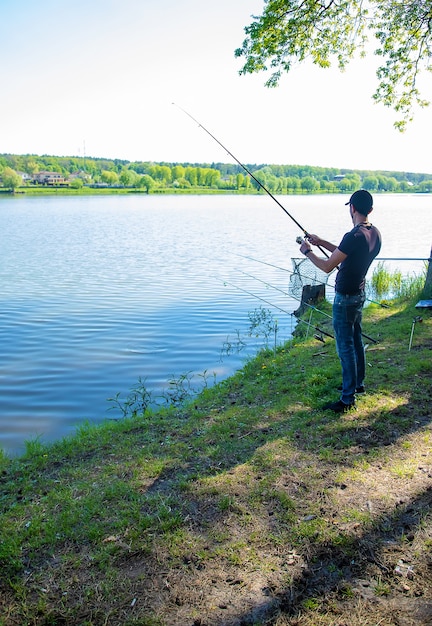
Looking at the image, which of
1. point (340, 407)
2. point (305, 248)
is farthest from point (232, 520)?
point (305, 248)

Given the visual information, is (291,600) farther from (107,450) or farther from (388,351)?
(388,351)

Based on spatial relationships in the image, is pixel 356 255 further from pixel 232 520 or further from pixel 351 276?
pixel 232 520

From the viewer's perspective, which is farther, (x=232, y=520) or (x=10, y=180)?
(x=10, y=180)

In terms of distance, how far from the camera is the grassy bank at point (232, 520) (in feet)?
9.37

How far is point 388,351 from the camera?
7578 mm

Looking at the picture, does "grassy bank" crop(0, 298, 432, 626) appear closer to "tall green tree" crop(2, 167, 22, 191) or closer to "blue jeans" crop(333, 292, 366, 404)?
"blue jeans" crop(333, 292, 366, 404)

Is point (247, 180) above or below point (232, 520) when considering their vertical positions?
above

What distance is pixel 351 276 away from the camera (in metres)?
5.02

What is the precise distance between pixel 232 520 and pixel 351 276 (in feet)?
8.75

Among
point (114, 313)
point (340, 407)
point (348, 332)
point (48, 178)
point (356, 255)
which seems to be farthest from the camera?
point (48, 178)

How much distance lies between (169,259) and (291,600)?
19948mm

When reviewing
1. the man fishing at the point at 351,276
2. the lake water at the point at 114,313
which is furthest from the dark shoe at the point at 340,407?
the lake water at the point at 114,313

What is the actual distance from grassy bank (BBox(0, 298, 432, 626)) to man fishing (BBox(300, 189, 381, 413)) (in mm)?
418

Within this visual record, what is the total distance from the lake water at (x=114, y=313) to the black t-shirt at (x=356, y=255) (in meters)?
4.01
